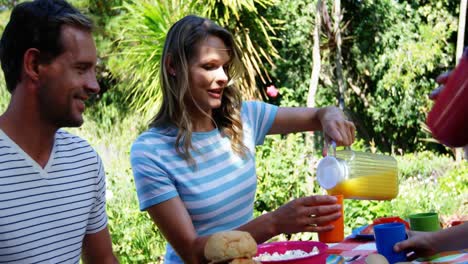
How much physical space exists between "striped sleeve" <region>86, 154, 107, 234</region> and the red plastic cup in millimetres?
955

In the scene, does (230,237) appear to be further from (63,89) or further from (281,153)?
(281,153)

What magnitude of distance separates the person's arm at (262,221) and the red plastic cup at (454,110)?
408 mm

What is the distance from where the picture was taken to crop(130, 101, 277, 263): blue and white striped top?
1.74 metres

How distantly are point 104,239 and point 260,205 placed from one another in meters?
2.73

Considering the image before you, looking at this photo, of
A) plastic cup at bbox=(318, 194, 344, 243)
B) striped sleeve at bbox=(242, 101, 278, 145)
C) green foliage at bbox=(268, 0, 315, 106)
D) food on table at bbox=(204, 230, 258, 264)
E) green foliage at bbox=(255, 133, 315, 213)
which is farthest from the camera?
green foliage at bbox=(268, 0, 315, 106)

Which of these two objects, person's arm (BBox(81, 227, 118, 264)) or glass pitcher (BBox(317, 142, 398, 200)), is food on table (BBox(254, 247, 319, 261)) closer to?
glass pitcher (BBox(317, 142, 398, 200))

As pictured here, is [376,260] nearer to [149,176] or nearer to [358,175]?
[358,175]

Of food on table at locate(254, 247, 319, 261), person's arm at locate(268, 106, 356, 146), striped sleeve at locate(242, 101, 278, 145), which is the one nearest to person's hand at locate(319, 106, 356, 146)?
person's arm at locate(268, 106, 356, 146)

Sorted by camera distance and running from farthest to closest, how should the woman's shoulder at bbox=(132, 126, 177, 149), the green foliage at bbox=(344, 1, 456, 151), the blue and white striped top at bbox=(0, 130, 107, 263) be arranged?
the green foliage at bbox=(344, 1, 456, 151) < the woman's shoulder at bbox=(132, 126, 177, 149) < the blue and white striped top at bbox=(0, 130, 107, 263)

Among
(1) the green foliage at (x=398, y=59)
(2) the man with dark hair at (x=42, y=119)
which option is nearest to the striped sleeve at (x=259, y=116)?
(2) the man with dark hair at (x=42, y=119)

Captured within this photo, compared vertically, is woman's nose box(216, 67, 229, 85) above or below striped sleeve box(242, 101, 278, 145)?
above

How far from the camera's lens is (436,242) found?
5.32 feet

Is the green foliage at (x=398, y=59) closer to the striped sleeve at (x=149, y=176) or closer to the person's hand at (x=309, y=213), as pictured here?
the striped sleeve at (x=149, y=176)

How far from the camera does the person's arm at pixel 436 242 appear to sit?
5.25 feet
